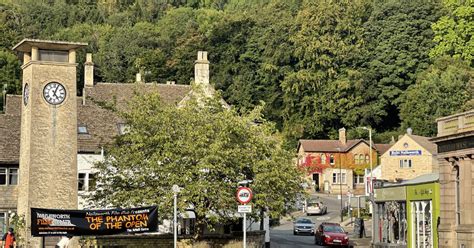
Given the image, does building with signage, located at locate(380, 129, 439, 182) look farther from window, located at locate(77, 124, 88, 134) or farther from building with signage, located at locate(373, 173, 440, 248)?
window, located at locate(77, 124, 88, 134)

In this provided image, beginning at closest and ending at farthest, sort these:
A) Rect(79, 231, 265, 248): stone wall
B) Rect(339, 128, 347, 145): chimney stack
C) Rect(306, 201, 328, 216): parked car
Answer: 1. Rect(79, 231, 265, 248): stone wall
2. Rect(306, 201, 328, 216): parked car
3. Rect(339, 128, 347, 145): chimney stack

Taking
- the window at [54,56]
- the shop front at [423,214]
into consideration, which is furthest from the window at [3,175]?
the shop front at [423,214]

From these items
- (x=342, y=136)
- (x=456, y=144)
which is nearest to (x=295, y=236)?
(x=456, y=144)

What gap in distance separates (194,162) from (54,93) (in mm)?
7439

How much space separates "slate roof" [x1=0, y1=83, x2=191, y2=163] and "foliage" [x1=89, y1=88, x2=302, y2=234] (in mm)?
3884

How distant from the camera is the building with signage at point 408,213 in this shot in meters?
45.5

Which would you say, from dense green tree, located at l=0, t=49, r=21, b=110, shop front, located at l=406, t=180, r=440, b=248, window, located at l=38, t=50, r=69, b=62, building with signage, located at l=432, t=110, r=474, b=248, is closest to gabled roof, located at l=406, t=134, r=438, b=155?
dense green tree, located at l=0, t=49, r=21, b=110

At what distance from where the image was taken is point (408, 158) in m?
97.6

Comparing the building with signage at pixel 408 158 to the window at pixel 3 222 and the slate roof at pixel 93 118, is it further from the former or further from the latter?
the window at pixel 3 222

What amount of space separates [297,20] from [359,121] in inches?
697

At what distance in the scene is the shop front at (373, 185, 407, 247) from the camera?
50062 mm

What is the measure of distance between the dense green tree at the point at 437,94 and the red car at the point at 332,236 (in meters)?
41.2

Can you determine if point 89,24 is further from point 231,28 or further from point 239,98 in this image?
point 239,98

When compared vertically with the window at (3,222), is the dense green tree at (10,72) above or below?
above
